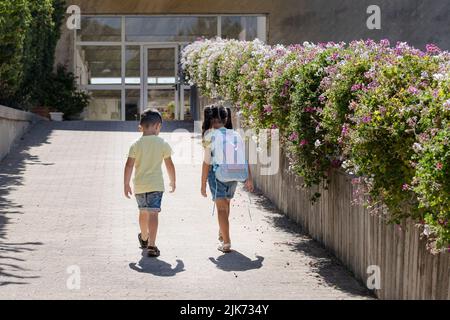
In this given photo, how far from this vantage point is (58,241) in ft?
29.5

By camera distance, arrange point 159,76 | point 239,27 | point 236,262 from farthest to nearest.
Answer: point 159,76
point 239,27
point 236,262

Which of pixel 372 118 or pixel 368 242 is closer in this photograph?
pixel 372 118

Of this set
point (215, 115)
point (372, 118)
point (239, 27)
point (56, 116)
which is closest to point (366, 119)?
point (372, 118)

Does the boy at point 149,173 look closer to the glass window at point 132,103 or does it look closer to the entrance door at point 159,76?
the entrance door at point 159,76

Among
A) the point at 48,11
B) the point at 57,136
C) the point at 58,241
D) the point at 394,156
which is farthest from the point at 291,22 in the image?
the point at 394,156

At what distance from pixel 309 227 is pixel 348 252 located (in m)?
1.74

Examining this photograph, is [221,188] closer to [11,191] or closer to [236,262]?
[236,262]

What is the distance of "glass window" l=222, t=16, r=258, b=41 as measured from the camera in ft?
94.2

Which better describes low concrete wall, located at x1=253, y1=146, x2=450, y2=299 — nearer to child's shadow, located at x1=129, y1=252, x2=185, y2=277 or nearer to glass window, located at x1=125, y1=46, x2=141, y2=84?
child's shadow, located at x1=129, y1=252, x2=185, y2=277

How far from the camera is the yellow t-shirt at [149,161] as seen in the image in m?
8.36

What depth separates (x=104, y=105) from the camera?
29.0 metres

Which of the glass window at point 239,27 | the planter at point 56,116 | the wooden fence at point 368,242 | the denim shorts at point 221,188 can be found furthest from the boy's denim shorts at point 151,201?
the glass window at point 239,27

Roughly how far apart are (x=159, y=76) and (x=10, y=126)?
12.7 meters
